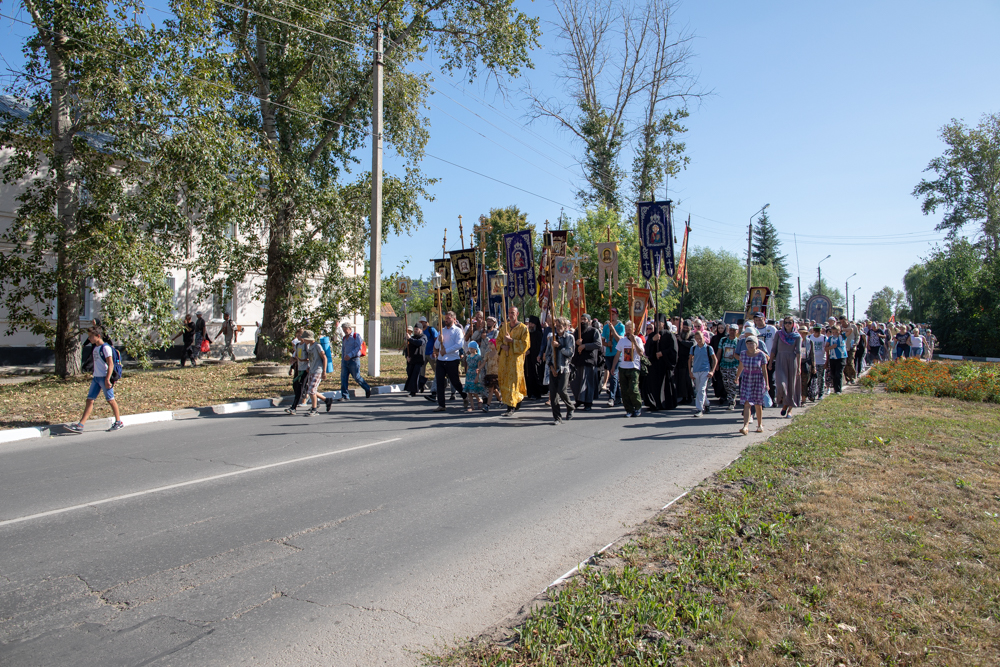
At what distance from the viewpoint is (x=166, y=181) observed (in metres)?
16.1

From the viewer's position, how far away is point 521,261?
18.0m

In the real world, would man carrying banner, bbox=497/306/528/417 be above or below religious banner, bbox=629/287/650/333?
below

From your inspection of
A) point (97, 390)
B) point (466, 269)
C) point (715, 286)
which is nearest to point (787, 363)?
point (466, 269)

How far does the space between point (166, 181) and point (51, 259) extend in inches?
389

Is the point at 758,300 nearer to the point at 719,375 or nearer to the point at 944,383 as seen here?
the point at 944,383

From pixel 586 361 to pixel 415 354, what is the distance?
4537 millimetres

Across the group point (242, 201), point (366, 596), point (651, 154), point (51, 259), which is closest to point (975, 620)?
point (366, 596)

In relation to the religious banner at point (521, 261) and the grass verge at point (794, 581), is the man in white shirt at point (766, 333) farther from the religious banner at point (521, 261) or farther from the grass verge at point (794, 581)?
the religious banner at point (521, 261)

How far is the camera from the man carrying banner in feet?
37.8

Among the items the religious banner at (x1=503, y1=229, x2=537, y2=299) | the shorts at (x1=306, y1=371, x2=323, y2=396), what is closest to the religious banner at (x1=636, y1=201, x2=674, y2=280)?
the religious banner at (x1=503, y1=229, x2=537, y2=299)

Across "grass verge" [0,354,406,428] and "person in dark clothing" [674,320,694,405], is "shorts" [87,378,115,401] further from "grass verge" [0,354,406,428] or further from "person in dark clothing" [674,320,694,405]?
"person in dark clothing" [674,320,694,405]

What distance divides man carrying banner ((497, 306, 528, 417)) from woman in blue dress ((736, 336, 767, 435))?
367 cm

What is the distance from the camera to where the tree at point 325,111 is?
19.9 metres

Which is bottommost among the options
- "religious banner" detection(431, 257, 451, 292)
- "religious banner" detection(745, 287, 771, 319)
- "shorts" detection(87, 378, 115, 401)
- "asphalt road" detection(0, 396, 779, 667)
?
"asphalt road" detection(0, 396, 779, 667)
